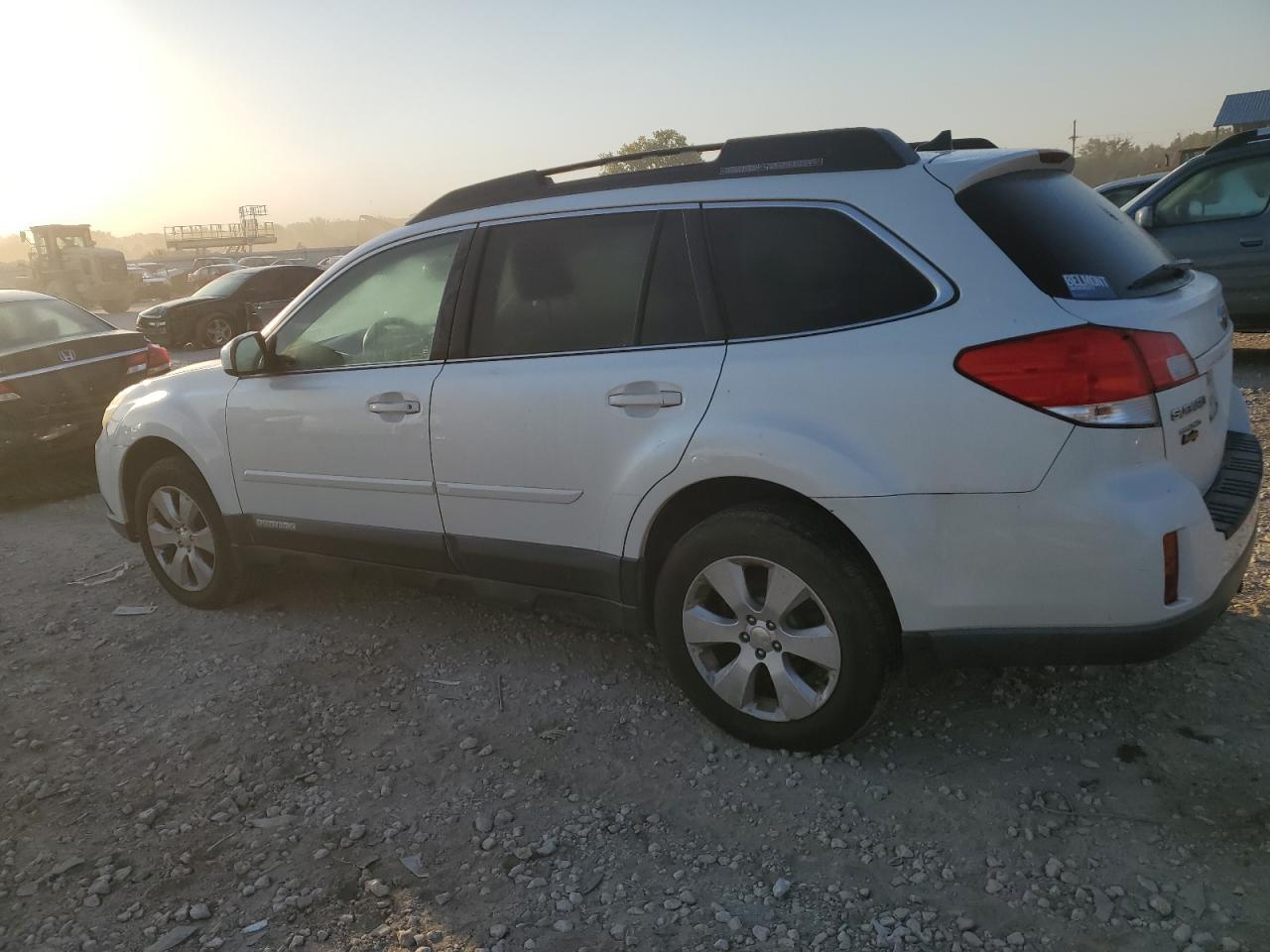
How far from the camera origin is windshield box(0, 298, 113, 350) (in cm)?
759

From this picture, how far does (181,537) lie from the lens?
15.3ft

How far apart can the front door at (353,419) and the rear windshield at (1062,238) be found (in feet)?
6.42

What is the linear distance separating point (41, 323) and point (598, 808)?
7.25 metres

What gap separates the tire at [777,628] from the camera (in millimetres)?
2754

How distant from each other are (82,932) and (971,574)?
261 cm

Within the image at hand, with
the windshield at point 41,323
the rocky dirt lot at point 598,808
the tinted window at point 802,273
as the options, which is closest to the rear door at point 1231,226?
the rocky dirt lot at point 598,808

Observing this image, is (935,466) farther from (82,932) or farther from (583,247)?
(82,932)

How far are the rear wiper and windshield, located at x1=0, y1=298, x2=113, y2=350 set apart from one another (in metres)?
7.74

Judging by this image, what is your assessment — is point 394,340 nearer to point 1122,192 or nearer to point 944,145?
point 944,145

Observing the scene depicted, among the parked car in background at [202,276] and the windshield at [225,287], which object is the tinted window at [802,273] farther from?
the parked car in background at [202,276]

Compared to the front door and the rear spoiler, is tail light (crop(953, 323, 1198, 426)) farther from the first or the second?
the front door

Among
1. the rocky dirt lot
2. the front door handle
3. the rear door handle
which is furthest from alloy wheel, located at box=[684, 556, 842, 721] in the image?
the front door handle

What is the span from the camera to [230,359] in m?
4.17

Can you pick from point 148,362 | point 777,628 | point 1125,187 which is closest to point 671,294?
point 777,628
